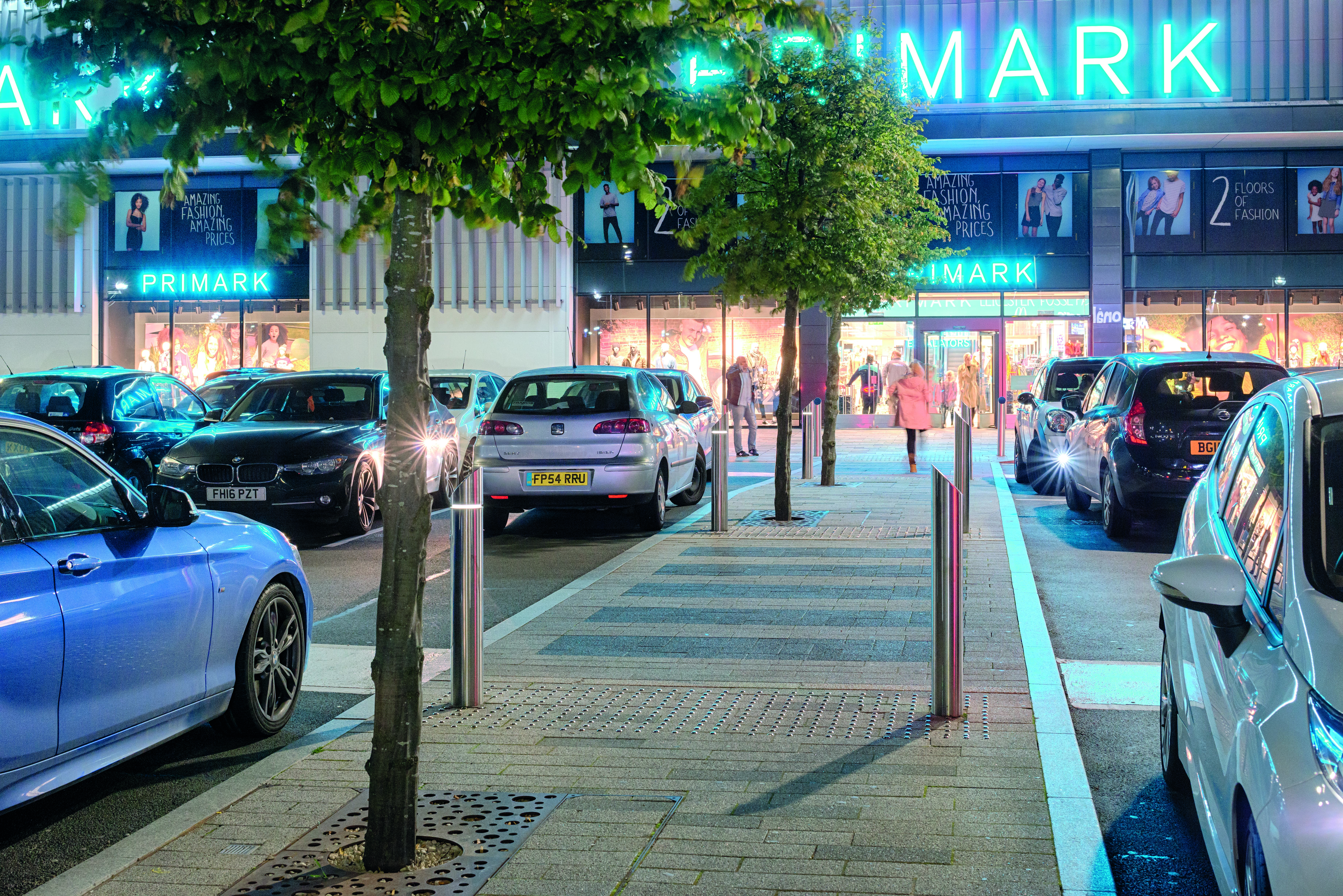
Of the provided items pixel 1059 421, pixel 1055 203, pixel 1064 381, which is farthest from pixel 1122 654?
pixel 1055 203

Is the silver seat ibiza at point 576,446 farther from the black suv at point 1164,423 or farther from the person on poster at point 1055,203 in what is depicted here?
the person on poster at point 1055,203

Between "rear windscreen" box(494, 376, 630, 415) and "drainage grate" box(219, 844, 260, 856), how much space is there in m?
8.61

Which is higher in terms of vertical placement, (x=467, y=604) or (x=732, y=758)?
(x=467, y=604)

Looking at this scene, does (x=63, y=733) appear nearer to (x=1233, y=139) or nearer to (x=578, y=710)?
(x=578, y=710)

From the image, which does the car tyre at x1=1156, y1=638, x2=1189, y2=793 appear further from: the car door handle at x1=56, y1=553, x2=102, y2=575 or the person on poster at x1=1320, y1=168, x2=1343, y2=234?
the person on poster at x1=1320, y1=168, x2=1343, y2=234

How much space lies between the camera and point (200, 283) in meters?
36.2

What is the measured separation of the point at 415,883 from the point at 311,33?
246 cm

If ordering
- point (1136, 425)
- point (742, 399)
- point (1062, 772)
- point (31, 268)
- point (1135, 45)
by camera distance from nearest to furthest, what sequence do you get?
point (1062, 772) → point (1136, 425) → point (742, 399) → point (1135, 45) → point (31, 268)

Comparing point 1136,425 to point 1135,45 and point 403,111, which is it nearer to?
point 403,111

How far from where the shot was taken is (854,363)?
33.8m

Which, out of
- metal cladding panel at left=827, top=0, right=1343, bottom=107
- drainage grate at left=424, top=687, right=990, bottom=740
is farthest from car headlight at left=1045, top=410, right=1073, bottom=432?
metal cladding panel at left=827, top=0, right=1343, bottom=107

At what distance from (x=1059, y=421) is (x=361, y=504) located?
8.43 metres

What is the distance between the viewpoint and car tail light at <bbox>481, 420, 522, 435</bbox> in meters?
12.9

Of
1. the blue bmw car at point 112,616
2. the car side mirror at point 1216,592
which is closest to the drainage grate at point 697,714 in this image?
the blue bmw car at point 112,616
